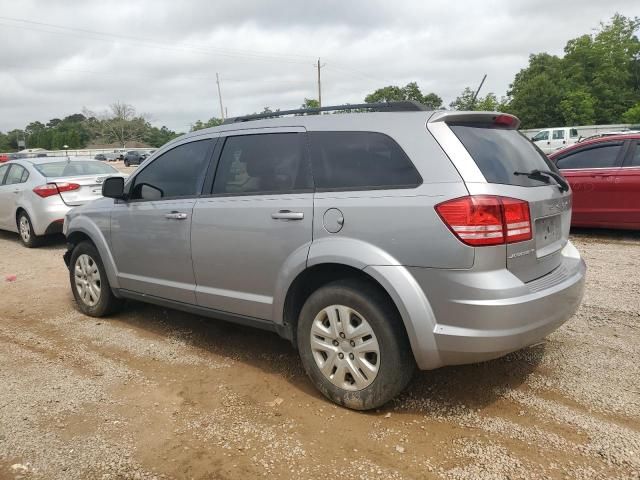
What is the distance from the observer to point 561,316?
301 centimetres

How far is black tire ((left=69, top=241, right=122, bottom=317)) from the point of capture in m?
4.92

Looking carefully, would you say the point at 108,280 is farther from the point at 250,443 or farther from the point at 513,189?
the point at 513,189

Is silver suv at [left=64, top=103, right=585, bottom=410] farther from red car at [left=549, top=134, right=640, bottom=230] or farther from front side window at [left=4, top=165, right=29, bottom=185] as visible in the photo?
front side window at [left=4, top=165, right=29, bottom=185]

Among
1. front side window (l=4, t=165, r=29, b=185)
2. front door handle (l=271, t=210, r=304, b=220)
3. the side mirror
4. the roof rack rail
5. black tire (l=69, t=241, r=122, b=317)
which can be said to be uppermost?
the roof rack rail

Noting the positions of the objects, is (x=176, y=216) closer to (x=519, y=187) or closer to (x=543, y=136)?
(x=519, y=187)

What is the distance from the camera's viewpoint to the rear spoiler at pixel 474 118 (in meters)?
3.00

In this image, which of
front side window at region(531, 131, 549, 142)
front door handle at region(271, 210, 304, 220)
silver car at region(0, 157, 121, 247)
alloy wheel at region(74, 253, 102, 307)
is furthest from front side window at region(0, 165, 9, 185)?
front side window at region(531, 131, 549, 142)

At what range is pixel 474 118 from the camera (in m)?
3.14

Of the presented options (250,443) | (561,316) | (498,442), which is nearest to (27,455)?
(250,443)

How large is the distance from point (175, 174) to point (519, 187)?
269cm

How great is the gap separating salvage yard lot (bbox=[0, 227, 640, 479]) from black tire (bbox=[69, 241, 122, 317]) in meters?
0.33

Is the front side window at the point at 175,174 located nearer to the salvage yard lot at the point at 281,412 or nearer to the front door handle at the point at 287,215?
the front door handle at the point at 287,215

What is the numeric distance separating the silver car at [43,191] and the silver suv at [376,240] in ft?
17.5

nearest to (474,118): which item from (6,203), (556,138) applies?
(6,203)
